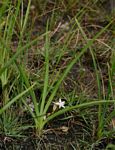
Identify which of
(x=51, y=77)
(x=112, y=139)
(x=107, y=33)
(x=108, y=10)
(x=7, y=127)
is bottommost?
(x=112, y=139)

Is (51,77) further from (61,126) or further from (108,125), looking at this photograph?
(108,125)

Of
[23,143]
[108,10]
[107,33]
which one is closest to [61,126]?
[23,143]

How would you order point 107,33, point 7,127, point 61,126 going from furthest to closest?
point 107,33 → point 61,126 → point 7,127

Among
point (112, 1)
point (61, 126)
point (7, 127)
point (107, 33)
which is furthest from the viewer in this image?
point (112, 1)

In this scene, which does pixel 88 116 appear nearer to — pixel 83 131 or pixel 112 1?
pixel 83 131

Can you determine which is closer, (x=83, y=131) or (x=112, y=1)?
(x=83, y=131)

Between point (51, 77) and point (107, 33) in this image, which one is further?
point (107, 33)

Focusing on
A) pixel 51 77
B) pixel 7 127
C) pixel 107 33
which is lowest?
pixel 7 127

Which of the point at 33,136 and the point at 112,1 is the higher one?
the point at 112,1

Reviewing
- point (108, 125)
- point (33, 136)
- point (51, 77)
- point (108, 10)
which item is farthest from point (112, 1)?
point (33, 136)
